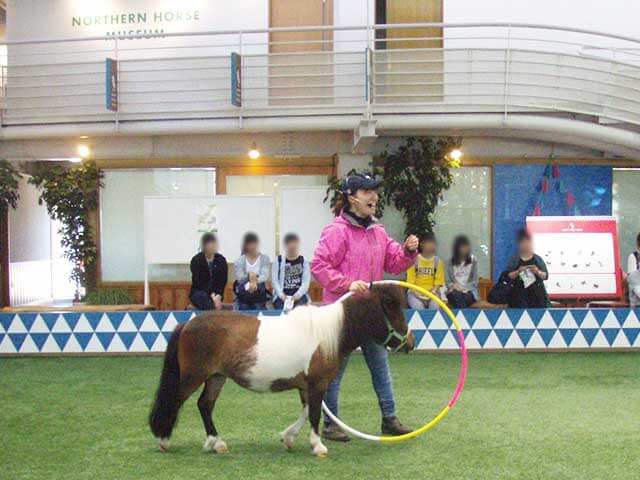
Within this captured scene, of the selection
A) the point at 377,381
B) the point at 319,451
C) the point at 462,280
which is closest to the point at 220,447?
the point at 319,451

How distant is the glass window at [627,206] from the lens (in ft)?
45.6

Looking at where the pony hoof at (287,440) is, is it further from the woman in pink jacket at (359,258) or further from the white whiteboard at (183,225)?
the white whiteboard at (183,225)

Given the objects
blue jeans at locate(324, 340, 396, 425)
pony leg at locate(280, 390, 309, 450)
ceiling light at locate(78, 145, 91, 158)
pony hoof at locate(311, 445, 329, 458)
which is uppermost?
ceiling light at locate(78, 145, 91, 158)

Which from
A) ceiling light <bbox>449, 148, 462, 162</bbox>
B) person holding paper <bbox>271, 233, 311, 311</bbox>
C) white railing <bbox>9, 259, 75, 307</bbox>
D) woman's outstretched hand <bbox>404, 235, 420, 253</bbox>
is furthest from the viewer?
white railing <bbox>9, 259, 75, 307</bbox>

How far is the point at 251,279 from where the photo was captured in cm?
1095

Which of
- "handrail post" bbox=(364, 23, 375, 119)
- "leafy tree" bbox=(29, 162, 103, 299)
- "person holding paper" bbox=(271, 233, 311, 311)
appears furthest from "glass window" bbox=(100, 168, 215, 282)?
"person holding paper" bbox=(271, 233, 311, 311)

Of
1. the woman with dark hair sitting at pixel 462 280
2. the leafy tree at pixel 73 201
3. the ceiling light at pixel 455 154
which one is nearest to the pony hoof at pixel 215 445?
the woman with dark hair sitting at pixel 462 280

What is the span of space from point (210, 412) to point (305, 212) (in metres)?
7.98

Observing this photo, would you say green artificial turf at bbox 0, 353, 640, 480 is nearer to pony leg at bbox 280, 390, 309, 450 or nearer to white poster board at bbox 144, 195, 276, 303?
pony leg at bbox 280, 390, 309, 450

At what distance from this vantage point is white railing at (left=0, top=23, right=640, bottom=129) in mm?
12234

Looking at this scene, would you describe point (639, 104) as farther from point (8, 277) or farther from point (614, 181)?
point (8, 277)

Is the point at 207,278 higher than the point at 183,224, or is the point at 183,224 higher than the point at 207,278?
the point at 183,224

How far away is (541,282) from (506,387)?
102 inches

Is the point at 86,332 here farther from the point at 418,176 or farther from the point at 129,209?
the point at 418,176
